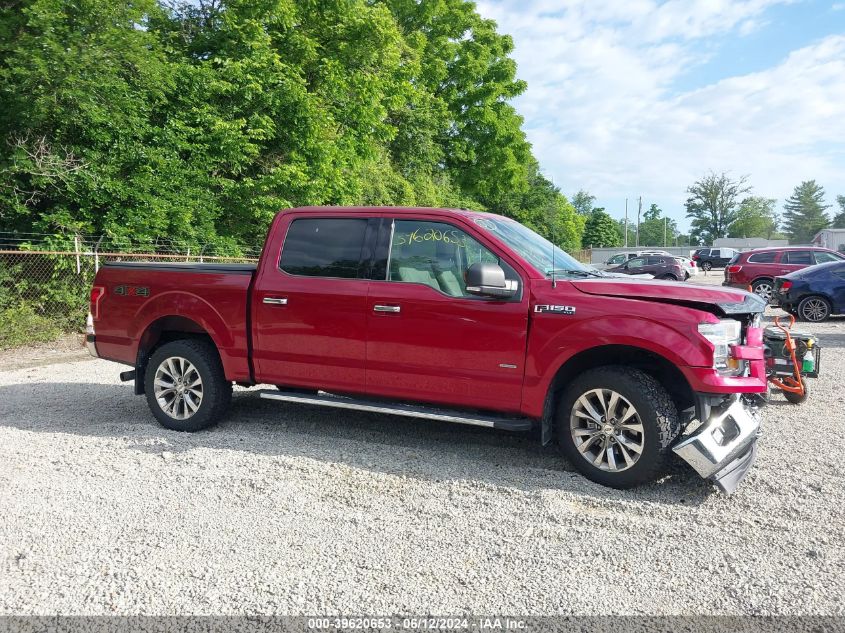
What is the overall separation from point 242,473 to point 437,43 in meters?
32.5

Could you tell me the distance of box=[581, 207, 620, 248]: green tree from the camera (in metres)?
96.0

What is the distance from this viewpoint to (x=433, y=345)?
466cm

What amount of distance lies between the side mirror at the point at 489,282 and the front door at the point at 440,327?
0.07 meters

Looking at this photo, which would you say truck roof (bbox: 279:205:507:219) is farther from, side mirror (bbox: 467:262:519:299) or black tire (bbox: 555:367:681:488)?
black tire (bbox: 555:367:681:488)

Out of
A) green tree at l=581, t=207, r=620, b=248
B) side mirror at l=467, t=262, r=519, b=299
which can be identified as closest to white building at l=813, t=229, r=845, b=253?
green tree at l=581, t=207, r=620, b=248

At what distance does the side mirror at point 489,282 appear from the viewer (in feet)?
13.9

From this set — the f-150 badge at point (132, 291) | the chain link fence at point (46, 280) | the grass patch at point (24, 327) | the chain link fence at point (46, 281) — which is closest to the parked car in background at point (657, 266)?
the chain link fence at point (46, 280)

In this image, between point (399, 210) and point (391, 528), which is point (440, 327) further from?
point (391, 528)

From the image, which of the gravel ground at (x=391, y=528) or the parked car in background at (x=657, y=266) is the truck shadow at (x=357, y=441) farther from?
the parked car in background at (x=657, y=266)

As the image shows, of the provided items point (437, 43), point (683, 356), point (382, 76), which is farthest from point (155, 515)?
point (437, 43)

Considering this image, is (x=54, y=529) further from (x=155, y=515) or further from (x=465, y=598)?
(x=465, y=598)

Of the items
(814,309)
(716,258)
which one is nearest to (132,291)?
(814,309)

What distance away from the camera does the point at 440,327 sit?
4.62 m

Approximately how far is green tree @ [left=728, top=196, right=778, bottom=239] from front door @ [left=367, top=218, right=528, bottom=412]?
390ft
